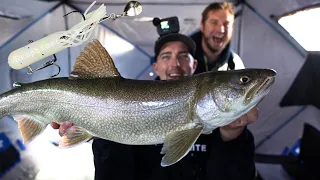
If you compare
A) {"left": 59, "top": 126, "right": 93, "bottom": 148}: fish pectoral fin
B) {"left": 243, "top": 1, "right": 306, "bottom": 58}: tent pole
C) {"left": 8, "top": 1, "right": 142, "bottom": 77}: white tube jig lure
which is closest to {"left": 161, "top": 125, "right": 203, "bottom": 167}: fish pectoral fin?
{"left": 59, "top": 126, "right": 93, "bottom": 148}: fish pectoral fin

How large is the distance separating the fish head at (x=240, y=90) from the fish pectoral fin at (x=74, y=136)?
0.60m

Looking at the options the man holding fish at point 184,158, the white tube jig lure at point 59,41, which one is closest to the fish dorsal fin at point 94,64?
the white tube jig lure at point 59,41

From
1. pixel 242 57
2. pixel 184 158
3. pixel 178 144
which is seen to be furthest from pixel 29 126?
pixel 242 57

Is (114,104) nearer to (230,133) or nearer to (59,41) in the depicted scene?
(59,41)

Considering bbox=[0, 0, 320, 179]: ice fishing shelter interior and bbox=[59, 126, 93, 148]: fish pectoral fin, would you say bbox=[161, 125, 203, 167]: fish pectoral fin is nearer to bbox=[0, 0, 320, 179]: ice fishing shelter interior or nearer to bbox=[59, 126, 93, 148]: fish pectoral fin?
bbox=[59, 126, 93, 148]: fish pectoral fin

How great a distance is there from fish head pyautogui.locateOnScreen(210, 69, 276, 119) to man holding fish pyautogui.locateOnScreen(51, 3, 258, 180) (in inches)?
15.1

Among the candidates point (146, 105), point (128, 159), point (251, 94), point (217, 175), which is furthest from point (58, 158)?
point (251, 94)

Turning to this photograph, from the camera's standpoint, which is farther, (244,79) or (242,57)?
(242,57)

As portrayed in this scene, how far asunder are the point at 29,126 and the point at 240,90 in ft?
3.30

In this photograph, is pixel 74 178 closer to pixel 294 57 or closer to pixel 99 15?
pixel 99 15

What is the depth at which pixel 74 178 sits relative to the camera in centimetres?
308

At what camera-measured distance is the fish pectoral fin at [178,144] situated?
1.35 m

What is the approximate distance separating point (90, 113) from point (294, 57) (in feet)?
8.48

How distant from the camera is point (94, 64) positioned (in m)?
1.51
